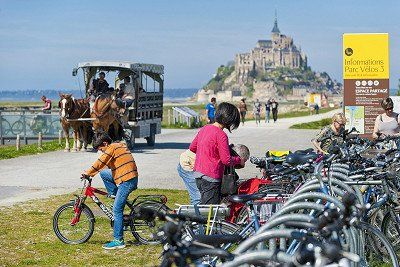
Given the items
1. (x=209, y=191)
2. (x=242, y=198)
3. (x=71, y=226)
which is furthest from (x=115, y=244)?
(x=242, y=198)

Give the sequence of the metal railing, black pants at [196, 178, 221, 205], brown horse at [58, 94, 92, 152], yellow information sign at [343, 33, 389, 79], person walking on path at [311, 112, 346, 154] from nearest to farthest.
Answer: black pants at [196, 178, 221, 205], person walking on path at [311, 112, 346, 154], yellow information sign at [343, 33, 389, 79], brown horse at [58, 94, 92, 152], the metal railing

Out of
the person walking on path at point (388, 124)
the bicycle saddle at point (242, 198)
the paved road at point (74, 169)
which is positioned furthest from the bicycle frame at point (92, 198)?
the person walking on path at point (388, 124)

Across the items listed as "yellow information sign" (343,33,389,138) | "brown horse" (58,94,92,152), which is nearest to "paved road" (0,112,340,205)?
"brown horse" (58,94,92,152)

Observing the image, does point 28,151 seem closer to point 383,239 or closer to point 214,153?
point 214,153

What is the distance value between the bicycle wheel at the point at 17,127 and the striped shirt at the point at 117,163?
86.9 feet

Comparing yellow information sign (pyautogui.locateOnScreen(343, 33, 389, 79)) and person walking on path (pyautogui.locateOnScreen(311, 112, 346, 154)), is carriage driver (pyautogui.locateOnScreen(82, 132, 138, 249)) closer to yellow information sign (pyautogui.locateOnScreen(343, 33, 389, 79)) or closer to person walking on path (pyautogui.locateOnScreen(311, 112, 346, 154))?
person walking on path (pyautogui.locateOnScreen(311, 112, 346, 154))

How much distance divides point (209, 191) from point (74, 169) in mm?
12970

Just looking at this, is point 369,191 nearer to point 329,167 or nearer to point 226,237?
point 329,167

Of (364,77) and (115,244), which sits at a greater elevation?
(364,77)

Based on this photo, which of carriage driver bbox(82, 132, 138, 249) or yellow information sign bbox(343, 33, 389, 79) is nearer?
carriage driver bbox(82, 132, 138, 249)

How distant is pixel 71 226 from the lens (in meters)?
11.3

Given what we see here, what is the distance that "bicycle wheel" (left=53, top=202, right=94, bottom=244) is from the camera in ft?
36.8

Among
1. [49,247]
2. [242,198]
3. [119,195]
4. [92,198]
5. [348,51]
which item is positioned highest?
[348,51]

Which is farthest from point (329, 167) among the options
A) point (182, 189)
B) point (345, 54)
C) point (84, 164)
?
point (84, 164)
